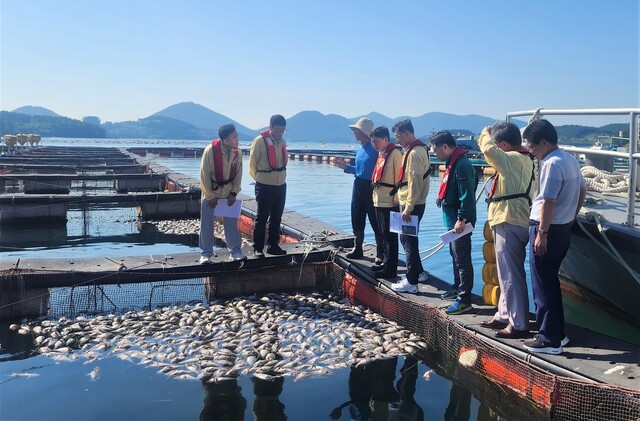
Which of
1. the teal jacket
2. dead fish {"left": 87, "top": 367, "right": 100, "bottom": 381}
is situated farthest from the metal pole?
dead fish {"left": 87, "top": 367, "right": 100, "bottom": 381}

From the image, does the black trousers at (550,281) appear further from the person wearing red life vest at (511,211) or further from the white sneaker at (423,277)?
the white sneaker at (423,277)

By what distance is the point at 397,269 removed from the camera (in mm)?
8297

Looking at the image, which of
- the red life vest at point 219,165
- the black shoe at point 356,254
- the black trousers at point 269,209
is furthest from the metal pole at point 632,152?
the red life vest at point 219,165

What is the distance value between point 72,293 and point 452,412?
541 cm

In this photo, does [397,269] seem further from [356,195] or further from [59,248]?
[59,248]

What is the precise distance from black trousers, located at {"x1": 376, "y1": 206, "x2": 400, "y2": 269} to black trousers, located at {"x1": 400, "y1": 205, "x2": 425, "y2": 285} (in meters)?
0.42

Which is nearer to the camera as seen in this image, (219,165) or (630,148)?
(630,148)

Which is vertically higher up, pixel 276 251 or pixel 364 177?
pixel 364 177

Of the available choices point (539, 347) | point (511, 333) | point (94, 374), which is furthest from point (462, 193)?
point (94, 374)

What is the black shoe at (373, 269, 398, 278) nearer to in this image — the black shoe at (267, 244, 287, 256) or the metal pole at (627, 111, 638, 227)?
the black shoe at (267, 244, 287, 256)

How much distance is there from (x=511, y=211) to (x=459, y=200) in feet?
3.41

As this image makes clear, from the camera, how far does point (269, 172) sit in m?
8.46

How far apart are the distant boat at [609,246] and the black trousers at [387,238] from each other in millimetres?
2248

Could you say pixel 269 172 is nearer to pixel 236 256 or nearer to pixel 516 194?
pixel 236 256
